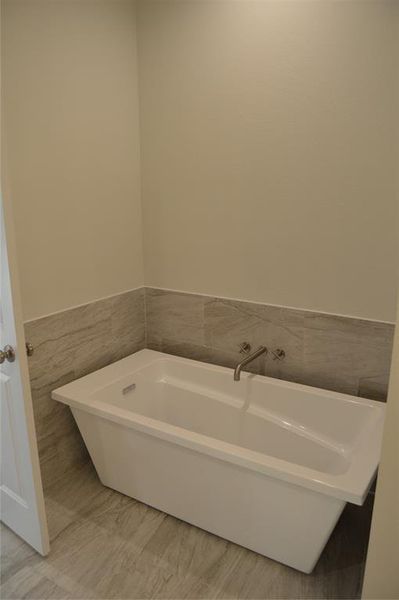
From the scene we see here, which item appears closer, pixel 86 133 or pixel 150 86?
pixel 86 133

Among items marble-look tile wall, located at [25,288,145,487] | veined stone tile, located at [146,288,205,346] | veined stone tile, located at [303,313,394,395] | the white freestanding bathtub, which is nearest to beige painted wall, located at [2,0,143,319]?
marble-look tile wall, located at [25,288,145,487]

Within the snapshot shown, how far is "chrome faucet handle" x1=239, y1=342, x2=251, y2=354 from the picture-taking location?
242 cm

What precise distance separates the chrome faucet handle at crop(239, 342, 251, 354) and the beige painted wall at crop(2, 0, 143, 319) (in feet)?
2.63

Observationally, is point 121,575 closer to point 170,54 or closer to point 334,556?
point 334,556

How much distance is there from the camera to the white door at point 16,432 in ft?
4.96

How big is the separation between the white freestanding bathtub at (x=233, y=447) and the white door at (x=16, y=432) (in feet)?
1.19

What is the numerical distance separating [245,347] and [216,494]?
86 cm

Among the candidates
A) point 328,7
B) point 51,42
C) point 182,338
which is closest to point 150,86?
point 51,42

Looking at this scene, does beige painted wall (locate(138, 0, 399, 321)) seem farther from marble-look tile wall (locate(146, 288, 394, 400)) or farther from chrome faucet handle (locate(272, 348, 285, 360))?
chrome faucet handle (locate(272, 348, 285, 360))

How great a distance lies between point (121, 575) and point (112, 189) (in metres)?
1.90

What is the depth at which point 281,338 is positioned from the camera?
2301 mm

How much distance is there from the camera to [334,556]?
72.6 inches

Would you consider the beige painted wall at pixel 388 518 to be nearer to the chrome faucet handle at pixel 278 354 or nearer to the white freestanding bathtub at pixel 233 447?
the white freestanding bathtub at pixel 233 447

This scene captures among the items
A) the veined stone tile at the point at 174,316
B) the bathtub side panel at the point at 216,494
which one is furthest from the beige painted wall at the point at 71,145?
the bathtub side panel at the point at 216,494
